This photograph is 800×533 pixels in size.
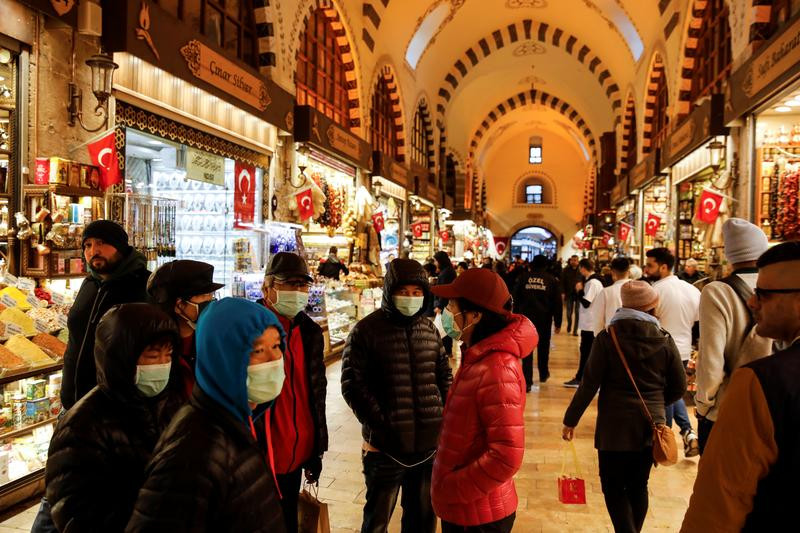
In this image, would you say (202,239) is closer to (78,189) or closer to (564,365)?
(78,189)

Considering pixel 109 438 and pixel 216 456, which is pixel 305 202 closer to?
pixel 109 438

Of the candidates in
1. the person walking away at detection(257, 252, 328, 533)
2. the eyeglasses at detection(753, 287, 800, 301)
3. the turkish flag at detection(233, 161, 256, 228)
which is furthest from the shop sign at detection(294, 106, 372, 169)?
the eyeglasses at detection(753, 287, 800, 301)

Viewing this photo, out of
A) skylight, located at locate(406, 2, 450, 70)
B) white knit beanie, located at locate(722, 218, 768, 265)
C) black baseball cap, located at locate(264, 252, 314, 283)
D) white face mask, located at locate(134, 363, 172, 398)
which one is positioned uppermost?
skylight, located at locate(406, 2, 450, 70)

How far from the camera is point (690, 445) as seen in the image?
14.0 feet

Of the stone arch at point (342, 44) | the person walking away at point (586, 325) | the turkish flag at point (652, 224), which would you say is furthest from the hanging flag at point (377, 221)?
the turkish flag at point (652, 224)

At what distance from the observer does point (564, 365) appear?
25.9 feet

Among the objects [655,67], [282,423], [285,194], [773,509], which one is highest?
[655,67]

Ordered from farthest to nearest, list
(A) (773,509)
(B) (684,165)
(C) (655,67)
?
(C) (655,67)
(B) (684,165)
(A) (773,509)

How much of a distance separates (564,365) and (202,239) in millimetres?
4749

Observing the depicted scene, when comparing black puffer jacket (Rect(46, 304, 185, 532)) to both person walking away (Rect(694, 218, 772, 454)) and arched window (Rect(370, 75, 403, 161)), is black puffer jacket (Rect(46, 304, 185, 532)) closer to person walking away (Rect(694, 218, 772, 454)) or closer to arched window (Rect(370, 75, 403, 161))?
person walking away (Rect(694, 218, 772, 454))

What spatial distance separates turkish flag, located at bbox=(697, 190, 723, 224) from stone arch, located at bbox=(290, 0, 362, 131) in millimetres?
5432

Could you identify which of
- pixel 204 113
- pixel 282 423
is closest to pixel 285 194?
pixel 204 113

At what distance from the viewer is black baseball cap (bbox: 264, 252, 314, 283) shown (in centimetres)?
262

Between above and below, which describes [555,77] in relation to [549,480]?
above
